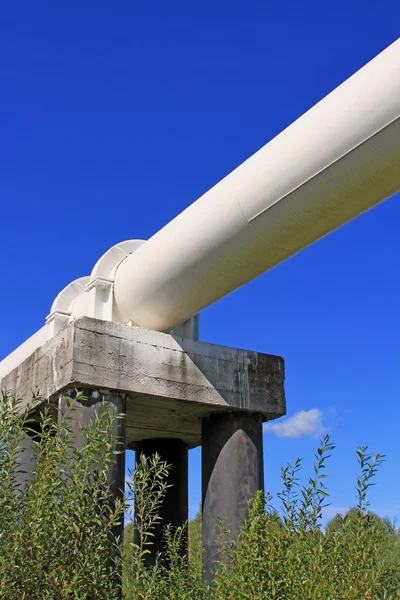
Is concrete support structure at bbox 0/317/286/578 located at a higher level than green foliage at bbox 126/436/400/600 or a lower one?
higher

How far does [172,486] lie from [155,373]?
2518 millimetres

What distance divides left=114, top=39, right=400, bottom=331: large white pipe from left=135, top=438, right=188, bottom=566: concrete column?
2.50 metres

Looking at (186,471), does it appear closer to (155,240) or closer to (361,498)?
(155,240)

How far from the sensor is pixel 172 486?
30.9 feet

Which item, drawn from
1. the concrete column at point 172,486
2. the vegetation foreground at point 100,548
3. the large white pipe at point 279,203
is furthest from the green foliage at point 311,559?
the concrete column at point 172,486

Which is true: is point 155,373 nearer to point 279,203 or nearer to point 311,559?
point 279,203

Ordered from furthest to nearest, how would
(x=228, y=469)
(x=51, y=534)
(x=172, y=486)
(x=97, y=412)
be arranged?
1. (x=172, y=486)
2. (x=228, y=469)
3. (x=97, y=412)
4. (x=51, y=534)

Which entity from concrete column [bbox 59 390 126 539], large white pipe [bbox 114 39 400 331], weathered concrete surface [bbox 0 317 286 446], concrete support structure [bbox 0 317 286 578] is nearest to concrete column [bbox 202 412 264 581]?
concrete support structure [bbox 0 317 286 578]

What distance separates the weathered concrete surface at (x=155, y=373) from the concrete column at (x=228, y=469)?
7.3 inches

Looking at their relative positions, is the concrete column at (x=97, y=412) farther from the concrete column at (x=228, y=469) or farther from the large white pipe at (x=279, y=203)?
the concrete column at (x=228, y=469)

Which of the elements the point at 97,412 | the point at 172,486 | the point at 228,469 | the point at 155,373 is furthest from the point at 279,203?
the point at 172,486

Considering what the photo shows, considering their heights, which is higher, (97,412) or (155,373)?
(155,373)

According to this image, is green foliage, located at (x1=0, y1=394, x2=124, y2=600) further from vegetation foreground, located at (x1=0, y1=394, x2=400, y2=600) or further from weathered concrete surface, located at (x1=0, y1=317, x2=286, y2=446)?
weathered concrete surface, located at (x1=0, y1=317, x2=286, y2=446)

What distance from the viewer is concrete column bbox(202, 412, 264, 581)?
25.2 ft
